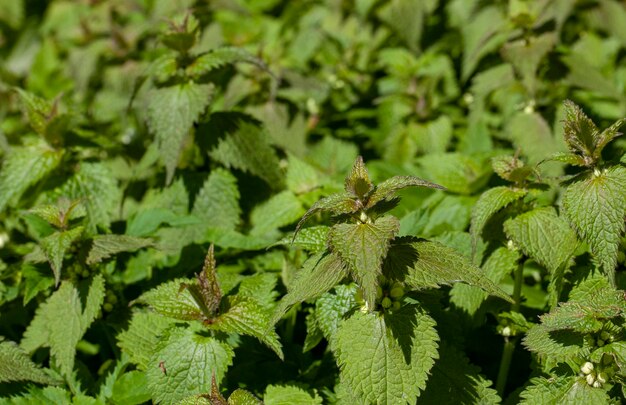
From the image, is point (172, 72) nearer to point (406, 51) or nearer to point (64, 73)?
point (406, 51)

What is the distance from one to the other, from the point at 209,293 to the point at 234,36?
106 inches

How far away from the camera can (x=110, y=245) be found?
7.72 feet

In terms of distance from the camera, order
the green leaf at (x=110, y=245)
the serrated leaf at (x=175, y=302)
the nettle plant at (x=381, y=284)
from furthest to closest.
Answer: the green leaf at (x=110, y=245)
the serrated leaf at (x=175, y=302)
the nettle plant at (x=381, y=284)

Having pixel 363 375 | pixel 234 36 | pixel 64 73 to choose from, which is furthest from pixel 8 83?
pixel 363 375

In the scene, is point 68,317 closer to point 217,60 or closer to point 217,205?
point 217,205

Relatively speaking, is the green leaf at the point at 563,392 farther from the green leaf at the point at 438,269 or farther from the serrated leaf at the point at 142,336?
the serrated leaf at the point at 142,336

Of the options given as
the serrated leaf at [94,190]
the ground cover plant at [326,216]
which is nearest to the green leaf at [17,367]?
the ground cover plant at [326,216]

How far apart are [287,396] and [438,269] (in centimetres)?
72

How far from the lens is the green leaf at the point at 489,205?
2029mm

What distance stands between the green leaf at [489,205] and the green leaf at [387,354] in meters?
Answer: 0.32

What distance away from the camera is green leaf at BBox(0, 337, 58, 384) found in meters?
2.22

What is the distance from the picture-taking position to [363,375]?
70.7 inches

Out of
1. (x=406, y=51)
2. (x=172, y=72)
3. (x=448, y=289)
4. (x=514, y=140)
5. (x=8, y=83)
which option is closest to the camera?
(x=448, y=289)

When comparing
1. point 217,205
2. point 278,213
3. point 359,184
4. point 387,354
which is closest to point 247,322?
point 387,354
